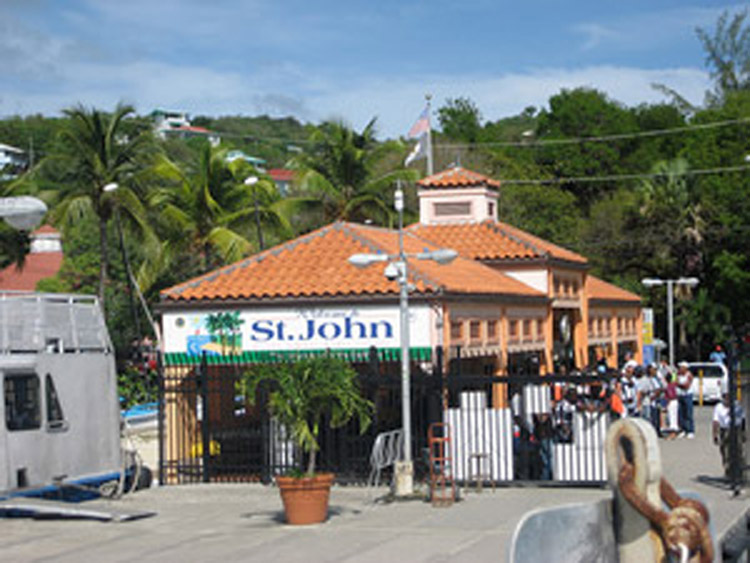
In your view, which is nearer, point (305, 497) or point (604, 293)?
point (305, 497)

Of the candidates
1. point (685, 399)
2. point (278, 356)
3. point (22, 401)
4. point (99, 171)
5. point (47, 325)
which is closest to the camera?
point (22, 401)

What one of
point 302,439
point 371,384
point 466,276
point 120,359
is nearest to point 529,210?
point 120,359

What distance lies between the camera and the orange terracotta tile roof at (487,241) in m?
34.5

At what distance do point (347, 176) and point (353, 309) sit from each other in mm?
23487

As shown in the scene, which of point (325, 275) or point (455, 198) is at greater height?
point (455, 198)

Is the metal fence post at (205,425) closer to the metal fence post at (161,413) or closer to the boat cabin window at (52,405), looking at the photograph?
the metal fence post at (161,413)

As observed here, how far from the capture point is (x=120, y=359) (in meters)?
56.4

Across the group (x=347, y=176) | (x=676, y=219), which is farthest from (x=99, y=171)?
(x=676, y=219)

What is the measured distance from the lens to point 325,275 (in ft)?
85.9

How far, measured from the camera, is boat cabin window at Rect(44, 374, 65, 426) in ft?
65.4

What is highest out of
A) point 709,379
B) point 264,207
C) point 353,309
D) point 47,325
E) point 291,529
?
point 264,207

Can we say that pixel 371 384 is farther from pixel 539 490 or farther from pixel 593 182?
pixel 593 182

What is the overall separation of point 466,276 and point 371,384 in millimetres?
7839

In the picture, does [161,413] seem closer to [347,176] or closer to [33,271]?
[347,176]
